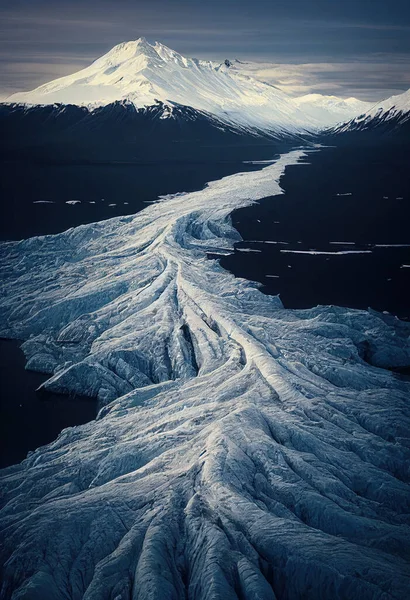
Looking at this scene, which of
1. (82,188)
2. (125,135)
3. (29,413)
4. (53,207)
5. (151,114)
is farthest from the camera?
(151,114)

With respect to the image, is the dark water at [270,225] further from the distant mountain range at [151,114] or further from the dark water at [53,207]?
the distant mountain range at [151,114]

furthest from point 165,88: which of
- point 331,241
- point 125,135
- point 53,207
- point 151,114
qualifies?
point 331,241

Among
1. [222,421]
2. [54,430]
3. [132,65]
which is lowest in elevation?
[54,430]

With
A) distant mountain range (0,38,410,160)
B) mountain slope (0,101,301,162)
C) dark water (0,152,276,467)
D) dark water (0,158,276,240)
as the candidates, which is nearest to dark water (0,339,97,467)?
dark water (0,152,276,467)

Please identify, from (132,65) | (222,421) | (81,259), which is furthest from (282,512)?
(132,65)

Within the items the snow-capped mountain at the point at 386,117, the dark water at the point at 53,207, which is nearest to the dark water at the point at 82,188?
the dark water at the point at 53,207

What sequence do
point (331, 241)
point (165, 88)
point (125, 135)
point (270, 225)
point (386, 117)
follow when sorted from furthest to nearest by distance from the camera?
point (386, 117) < point (165, 88) < point (125, 135) < point (270, 225) < point (331, 241)

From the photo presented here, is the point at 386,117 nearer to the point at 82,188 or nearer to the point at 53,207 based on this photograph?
the point at 82,188

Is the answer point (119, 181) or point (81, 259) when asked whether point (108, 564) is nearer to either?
point (81, 259)
